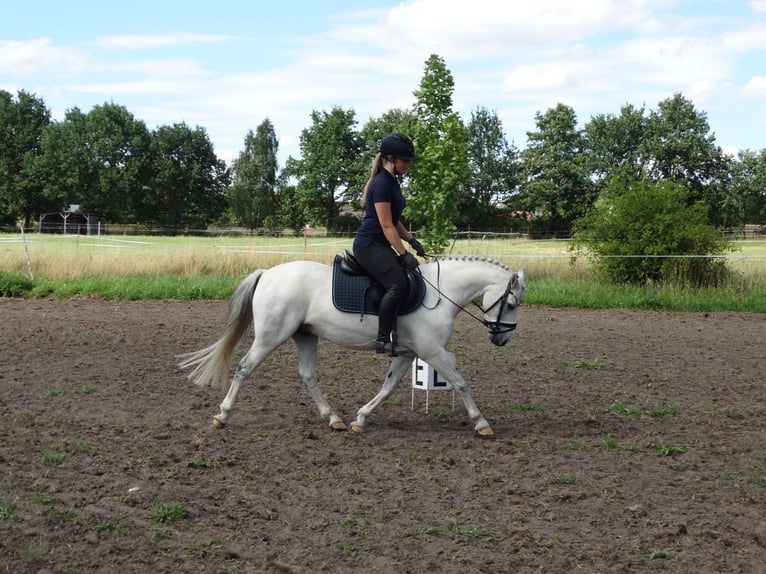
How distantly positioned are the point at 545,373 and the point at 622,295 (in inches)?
315

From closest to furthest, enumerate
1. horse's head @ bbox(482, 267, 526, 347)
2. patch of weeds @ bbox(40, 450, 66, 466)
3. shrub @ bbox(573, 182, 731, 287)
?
patch of weeds @ bbox(40, 450, 66, 466)
horse's head @ bbox(482, 267, 526, 347)
shrub @ bbox(573, 182, 731, 287)

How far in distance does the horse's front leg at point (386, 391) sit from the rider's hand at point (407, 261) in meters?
0.88

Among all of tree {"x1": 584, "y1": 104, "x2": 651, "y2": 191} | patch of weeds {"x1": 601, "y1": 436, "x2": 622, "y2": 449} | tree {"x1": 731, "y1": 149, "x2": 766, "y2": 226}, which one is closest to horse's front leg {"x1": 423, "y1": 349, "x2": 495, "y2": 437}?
patch of weeds {"x1": 601, "y1": 436, "x2": 622, "y2": 449}

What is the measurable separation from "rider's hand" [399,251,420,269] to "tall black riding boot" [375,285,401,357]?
0.70 feet

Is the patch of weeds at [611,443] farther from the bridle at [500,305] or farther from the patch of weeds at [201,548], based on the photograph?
the patch of weeds at [201,548]

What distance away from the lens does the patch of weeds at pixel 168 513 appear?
441 cm

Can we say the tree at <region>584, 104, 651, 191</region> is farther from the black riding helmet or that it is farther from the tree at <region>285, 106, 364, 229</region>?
the black riding helmet

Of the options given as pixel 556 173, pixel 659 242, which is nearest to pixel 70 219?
pixel 556 173

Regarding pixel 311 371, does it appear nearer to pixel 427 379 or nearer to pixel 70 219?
pixel 427 379

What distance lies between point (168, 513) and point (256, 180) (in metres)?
80.3

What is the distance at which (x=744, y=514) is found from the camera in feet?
15.1

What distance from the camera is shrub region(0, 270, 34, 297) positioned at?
16922 mm

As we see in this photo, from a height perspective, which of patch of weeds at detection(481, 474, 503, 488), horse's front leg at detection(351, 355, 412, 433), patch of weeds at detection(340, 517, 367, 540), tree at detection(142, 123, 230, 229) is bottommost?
patch of weeds at detection(340, 517, 367, 540)

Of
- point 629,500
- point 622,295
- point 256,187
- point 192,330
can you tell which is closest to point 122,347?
point 192,330
